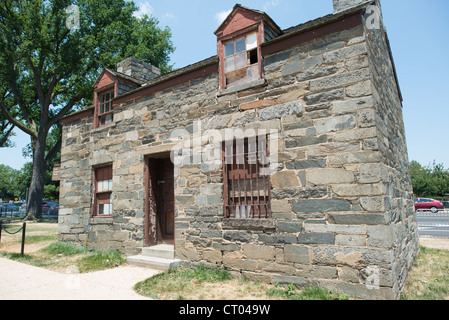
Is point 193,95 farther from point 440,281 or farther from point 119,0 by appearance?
point 119,0

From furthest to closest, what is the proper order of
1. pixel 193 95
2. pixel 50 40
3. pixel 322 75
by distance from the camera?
pixel 50 40 → pixel 193 95 → pixel 322 75

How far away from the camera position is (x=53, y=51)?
734 inches

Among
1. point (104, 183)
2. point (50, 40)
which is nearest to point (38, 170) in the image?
point (50, 40)

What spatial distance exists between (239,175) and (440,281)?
424cm

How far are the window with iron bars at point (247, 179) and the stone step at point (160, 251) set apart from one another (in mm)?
1708

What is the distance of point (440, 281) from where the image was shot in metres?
5.44

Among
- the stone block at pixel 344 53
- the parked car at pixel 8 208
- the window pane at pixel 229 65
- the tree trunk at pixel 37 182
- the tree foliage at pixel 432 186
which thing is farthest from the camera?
the tree foliage at pixel 432 186

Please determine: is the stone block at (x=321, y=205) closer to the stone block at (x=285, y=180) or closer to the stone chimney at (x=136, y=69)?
the stone block at (x=285, y=180)

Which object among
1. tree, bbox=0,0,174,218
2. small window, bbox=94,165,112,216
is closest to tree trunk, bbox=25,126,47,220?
tree, bbox=0,0,174,218

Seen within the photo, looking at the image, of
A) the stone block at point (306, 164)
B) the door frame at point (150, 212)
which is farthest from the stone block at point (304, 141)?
the door frame at point (150, 212)

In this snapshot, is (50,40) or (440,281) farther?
(50,40)

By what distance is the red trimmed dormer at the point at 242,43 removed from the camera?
5.84 meters

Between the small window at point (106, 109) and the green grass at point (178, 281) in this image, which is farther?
the small window at point (106, 109)

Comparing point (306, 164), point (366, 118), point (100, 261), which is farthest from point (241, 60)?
point (100, 261)
